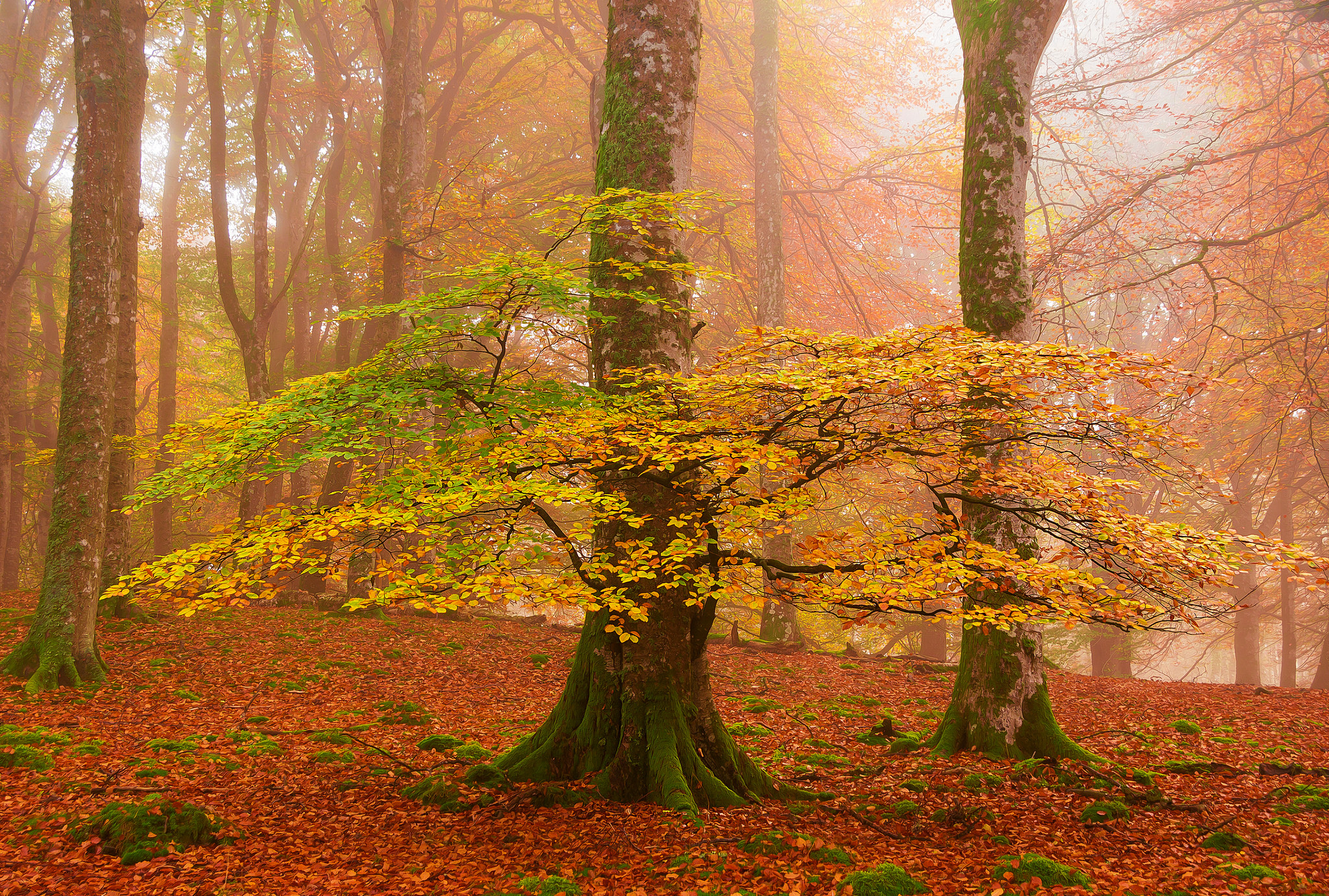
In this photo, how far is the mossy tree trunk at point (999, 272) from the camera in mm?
6320

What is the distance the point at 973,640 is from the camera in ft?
21.6

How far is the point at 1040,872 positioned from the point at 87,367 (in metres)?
9.68

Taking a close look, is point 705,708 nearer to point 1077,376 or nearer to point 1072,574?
point 1072,574

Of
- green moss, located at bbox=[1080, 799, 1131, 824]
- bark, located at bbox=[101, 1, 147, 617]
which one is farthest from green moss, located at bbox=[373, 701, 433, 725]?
green moss, located at bbox=[1080, 799, 1131, 824]

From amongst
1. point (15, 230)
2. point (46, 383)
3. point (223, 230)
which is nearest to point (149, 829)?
point (223, 230)

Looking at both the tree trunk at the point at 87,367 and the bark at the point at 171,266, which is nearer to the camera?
the tree trunk at the point at 87,367

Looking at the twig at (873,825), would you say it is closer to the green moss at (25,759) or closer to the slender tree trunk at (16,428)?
the green moss at (25,759)

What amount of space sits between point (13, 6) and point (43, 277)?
5.05 m

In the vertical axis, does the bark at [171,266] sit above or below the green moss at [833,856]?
above

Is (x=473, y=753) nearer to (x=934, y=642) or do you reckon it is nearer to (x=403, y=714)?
(x=403, y=714)

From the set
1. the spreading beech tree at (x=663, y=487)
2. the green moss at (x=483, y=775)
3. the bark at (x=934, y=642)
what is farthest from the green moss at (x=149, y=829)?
the bark at (x=934, y=642)

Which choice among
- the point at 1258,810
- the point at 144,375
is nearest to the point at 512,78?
the point at 1258,810

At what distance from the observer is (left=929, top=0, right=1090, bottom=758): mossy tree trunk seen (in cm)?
632

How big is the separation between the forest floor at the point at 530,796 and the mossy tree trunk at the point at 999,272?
1.35 feet
